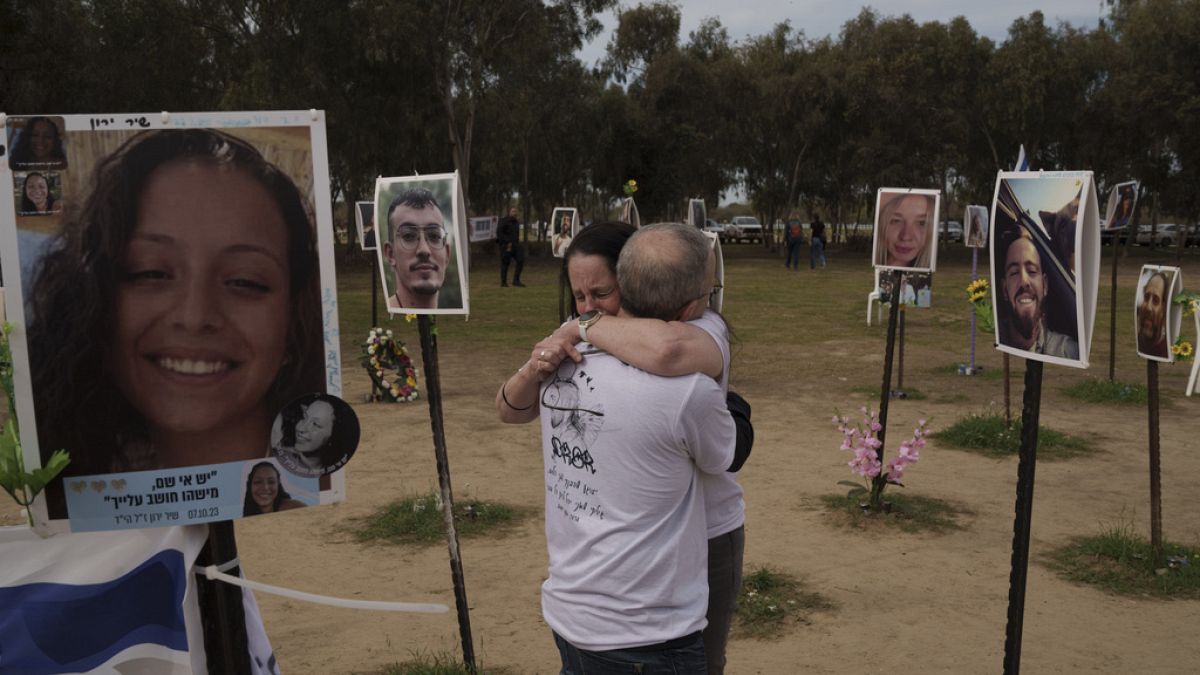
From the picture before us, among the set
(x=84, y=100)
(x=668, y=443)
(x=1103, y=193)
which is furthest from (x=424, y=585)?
(x=1103, y=193)

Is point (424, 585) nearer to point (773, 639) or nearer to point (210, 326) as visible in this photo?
point (773, 639)

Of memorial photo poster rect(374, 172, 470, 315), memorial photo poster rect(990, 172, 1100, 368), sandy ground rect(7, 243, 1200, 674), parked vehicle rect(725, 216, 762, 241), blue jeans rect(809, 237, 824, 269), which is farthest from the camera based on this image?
parked vehicle rect(725, 216, 762, 241)

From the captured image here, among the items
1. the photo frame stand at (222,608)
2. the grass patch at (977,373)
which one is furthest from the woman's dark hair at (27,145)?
the grass patch at (977,373)

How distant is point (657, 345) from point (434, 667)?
253 cm

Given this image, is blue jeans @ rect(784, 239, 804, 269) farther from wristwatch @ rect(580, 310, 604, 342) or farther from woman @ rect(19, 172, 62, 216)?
woman @ rect(19, 172, 62, 216)

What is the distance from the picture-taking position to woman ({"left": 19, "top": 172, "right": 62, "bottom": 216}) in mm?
2303

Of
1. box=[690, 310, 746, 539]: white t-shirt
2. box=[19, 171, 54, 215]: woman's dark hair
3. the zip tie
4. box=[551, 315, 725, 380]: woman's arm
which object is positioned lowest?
the zip tie

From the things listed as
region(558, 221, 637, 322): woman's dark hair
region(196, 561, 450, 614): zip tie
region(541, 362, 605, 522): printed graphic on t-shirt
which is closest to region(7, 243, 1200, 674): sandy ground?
region(196, 561, 450, 614): zip tie

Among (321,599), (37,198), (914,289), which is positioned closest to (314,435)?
(321,599)

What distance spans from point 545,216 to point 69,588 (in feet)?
164

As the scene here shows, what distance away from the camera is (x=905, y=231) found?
7.65 meters

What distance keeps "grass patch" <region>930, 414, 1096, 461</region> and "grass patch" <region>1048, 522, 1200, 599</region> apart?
2.29 m

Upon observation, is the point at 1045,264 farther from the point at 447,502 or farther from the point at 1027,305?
the point at 447,502

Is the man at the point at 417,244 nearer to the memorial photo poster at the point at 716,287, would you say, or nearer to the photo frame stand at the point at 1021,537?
the memorial photo poster at the point at 716,287
